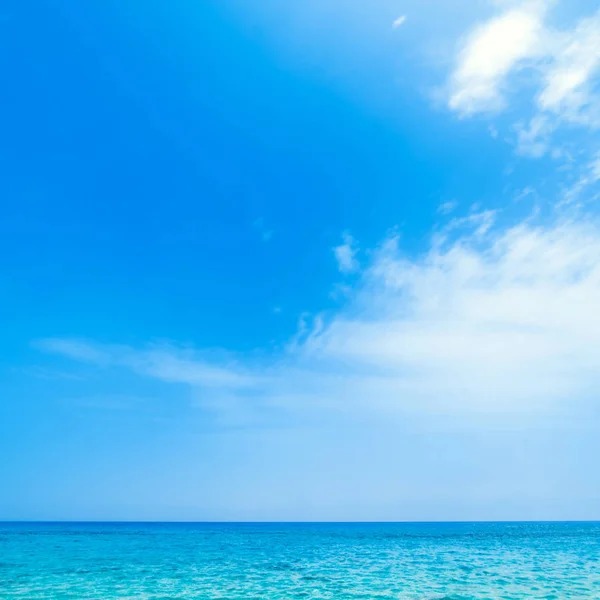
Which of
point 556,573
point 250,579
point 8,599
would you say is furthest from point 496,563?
point 8,599

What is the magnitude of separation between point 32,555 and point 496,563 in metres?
34.5

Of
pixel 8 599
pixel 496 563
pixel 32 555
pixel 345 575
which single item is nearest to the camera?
pixel 8 599

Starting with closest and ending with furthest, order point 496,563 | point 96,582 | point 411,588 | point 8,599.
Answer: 1. point 8,599
2. point 411,588
3. point 96,582
4. point 496,563

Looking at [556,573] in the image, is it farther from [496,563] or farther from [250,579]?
[250,579]

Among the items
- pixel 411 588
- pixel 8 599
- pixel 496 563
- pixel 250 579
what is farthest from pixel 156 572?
pixel 496 563

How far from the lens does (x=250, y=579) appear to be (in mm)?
24359

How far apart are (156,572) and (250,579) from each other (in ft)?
20.6

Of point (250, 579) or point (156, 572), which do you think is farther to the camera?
point (156, 572)

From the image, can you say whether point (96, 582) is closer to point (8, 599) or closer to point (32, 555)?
point (8, 599)

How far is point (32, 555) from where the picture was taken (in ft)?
123

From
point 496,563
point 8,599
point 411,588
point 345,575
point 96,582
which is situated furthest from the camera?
point 496,563

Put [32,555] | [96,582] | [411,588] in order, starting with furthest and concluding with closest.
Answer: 1. [32,555]
2. [96,582]
3. [411,588]

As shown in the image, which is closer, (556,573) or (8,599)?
Result: (8,599)

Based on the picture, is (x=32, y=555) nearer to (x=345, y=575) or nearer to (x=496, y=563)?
(x=345, y=575)
